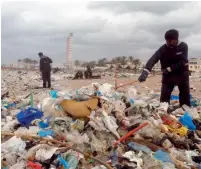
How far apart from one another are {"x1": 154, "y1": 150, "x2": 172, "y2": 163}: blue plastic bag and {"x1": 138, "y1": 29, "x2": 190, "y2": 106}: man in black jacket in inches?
75.6

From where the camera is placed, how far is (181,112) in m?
5.74

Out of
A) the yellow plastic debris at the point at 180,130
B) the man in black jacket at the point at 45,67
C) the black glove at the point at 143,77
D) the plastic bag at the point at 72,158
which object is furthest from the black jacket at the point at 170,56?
the man in black jacket at the point at 45,67

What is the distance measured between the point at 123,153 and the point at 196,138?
129 cm

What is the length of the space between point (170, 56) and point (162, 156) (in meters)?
2.30

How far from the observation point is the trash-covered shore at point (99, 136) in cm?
362

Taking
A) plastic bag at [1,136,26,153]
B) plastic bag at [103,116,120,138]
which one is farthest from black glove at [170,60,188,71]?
plastic bag at [1,136,26,153]

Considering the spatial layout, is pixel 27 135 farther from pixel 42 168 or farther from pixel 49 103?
pixel 49 103

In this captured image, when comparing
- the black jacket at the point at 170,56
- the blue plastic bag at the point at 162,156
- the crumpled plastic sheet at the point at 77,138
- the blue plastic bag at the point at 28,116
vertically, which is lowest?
the blue plastic bag at the point at 162,156

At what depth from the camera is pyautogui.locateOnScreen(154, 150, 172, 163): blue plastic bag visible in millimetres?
3828

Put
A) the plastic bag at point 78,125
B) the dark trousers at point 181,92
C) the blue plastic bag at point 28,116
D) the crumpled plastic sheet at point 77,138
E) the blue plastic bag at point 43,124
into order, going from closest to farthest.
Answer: the crumpled plastic sheet at point 77,138 → the plastic bag at point 78,125 → the blue plastic bag at point 43,124 → the blue plastic bag at point 28,116 → the dark trousers at point 181,92

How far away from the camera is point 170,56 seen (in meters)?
5.70

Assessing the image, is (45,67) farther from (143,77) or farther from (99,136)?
(99,136)

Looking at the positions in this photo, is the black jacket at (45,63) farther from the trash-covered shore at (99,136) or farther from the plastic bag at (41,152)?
the plastic bag at (41,152)

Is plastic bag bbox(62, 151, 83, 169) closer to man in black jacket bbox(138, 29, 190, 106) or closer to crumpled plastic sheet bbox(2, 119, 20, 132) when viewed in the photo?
crumpled plastic sheet bbox(2, 119, 20, 132)
